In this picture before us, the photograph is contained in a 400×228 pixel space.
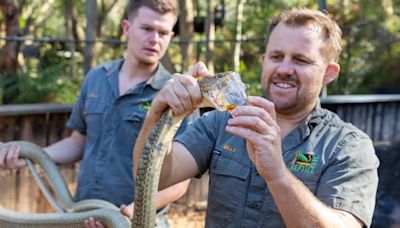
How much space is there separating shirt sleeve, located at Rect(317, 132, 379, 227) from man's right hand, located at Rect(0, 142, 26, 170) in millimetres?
1939

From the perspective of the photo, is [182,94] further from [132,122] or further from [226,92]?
[132,122]

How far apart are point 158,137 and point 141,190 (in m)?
0.21

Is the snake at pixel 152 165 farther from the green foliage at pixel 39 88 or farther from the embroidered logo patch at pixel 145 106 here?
the green foliage at pixel 39 88

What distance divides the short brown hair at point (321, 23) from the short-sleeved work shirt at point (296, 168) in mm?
257

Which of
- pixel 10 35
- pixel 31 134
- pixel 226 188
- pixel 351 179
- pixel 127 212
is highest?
pixel 10 35

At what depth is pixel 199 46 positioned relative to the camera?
11156 mm

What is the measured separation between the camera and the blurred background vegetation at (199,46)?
849 cm

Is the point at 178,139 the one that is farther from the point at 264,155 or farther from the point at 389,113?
the point at 389,113

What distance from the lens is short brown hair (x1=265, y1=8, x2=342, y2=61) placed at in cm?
263

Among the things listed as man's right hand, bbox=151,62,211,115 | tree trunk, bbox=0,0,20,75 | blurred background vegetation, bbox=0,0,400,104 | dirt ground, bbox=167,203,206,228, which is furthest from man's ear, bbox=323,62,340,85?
tree trunk, bbox=0,0,20,75

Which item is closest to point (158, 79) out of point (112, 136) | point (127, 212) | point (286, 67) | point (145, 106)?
point (145, 106)

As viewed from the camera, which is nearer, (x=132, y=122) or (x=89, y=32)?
(x=132, y=122)

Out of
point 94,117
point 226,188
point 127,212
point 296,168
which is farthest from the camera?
point 94,117

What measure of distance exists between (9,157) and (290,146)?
1.78 metres
